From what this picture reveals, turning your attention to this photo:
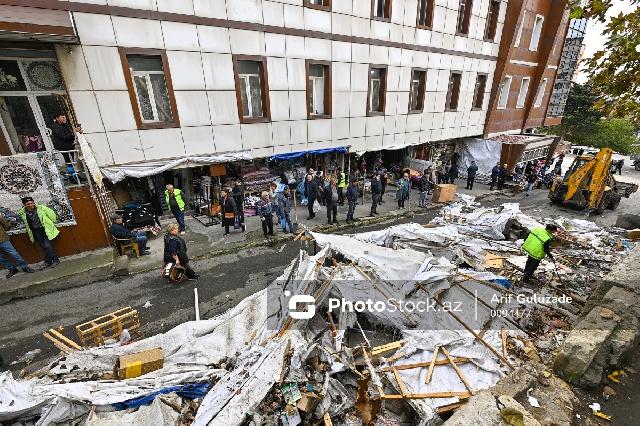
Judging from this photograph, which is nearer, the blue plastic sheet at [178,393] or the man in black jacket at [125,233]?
the blue plastic sheet at [178,393]

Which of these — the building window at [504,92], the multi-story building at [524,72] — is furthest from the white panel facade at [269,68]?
the building window at [504,92]

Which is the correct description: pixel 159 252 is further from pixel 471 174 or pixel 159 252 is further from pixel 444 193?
pixel 471 174

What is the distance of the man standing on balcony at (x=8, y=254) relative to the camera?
7.76m

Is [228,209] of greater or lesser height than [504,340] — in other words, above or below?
above

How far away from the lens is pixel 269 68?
459 inches

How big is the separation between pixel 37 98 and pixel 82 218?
3.84 meters

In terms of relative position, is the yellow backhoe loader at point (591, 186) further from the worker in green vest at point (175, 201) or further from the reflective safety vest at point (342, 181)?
the worker in green vest at point (175, 201)

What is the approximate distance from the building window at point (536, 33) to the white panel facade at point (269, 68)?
5.73 m

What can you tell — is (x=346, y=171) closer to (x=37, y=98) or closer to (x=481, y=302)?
(x=481, y=302)

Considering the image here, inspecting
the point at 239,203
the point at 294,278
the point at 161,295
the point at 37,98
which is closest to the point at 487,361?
the point at 294,278

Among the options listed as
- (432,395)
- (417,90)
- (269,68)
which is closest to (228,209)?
(269,68)

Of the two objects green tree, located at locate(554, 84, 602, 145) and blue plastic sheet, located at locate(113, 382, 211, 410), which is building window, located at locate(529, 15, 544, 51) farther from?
blue plastic sheet, located at locate(113, 382, 211, 410)

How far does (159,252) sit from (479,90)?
21.3 metres

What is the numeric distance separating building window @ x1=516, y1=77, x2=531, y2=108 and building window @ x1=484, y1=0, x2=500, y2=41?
516 cm
